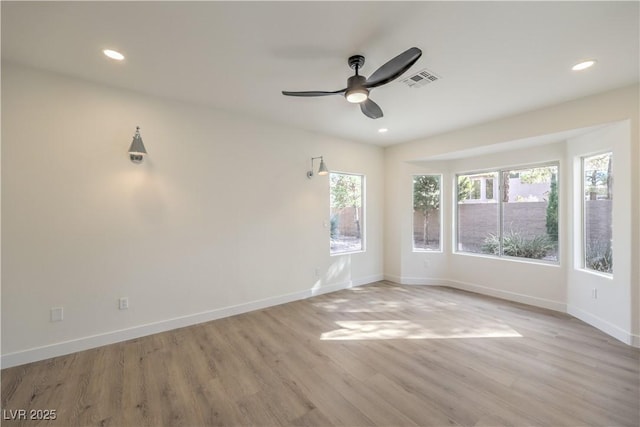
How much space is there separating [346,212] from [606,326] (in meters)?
3.74

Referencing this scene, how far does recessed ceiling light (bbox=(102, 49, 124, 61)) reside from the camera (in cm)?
227

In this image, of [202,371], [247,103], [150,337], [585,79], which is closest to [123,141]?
[247,103]

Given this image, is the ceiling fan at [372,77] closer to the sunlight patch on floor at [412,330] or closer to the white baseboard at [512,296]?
the sunlight patch on floor at [412,330]

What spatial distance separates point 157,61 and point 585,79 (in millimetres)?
4228

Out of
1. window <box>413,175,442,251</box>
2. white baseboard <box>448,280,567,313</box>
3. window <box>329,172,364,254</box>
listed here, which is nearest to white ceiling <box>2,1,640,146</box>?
window <box>329,172,364,254</box>

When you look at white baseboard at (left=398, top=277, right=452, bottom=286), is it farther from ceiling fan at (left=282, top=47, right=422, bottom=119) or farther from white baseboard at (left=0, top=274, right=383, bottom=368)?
ceiling fan at (left=282, top=47, right=422, bottom=119)

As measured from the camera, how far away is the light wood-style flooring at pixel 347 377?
1880 millimetres

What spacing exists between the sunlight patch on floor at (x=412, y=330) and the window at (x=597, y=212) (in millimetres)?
1470

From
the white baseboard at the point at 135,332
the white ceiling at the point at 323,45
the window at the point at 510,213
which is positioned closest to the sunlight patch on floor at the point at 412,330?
the white baseboard at the point at 135,332

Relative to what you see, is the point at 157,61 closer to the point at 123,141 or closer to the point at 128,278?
the point at 123,141

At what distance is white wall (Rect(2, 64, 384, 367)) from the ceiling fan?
1.84 metres

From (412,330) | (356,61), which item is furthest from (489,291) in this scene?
(356,61)

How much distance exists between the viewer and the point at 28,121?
2516 mm

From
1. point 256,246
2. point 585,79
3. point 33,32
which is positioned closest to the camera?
point 33,32
